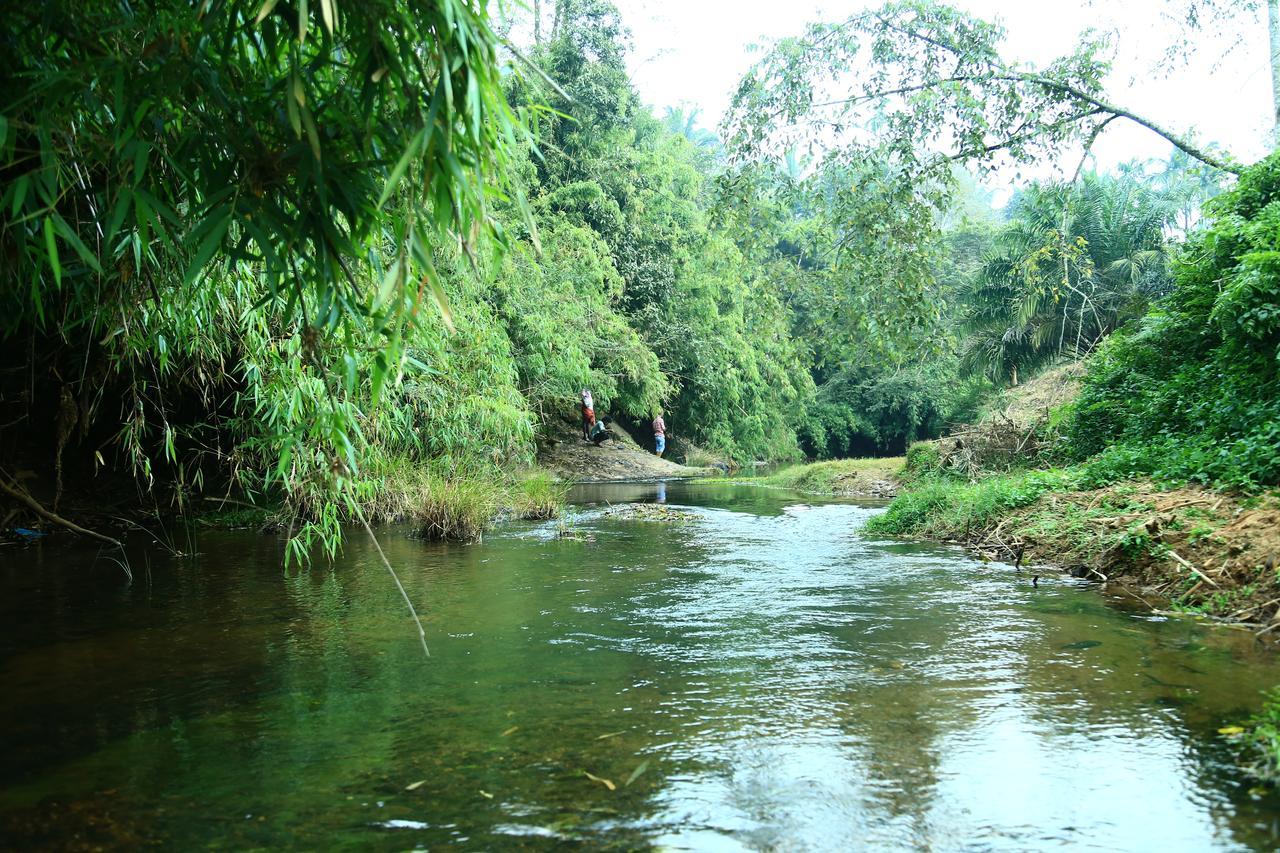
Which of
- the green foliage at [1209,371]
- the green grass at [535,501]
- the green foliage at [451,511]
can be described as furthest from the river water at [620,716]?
the green grass at [535,501]

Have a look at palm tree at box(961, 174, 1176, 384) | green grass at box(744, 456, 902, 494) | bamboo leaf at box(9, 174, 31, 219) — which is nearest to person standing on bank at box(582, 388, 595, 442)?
green grass at box(744, 456, 902, 494)

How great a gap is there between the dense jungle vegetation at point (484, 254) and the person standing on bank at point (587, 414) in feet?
1.45

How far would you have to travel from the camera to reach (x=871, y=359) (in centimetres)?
1373

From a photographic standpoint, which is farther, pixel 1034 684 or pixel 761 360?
pixel 761 360

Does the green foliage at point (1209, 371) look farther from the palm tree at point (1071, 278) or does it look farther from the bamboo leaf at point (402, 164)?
the palm tree at point (1071, 278)

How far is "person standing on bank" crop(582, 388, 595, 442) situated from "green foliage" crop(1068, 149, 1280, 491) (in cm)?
1267

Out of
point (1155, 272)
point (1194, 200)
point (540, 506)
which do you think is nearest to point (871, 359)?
point (540, 506)

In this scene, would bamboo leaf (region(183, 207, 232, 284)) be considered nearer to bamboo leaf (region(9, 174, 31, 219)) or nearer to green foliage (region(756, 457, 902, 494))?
bamboo leaf (region(9, 174, 31, 219))

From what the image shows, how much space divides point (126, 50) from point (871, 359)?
458 inches

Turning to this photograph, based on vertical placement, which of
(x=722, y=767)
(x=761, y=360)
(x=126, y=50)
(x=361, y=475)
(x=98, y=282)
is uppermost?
(x=761, y=360)

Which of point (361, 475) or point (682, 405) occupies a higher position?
point (682, 405)

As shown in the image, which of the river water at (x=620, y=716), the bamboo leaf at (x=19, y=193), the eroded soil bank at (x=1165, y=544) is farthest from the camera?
the eroded soil bank at (x=1165, y=544)

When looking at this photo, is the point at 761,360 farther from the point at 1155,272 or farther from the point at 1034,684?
the point at 1034,684

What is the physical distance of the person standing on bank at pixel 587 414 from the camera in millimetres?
22047
